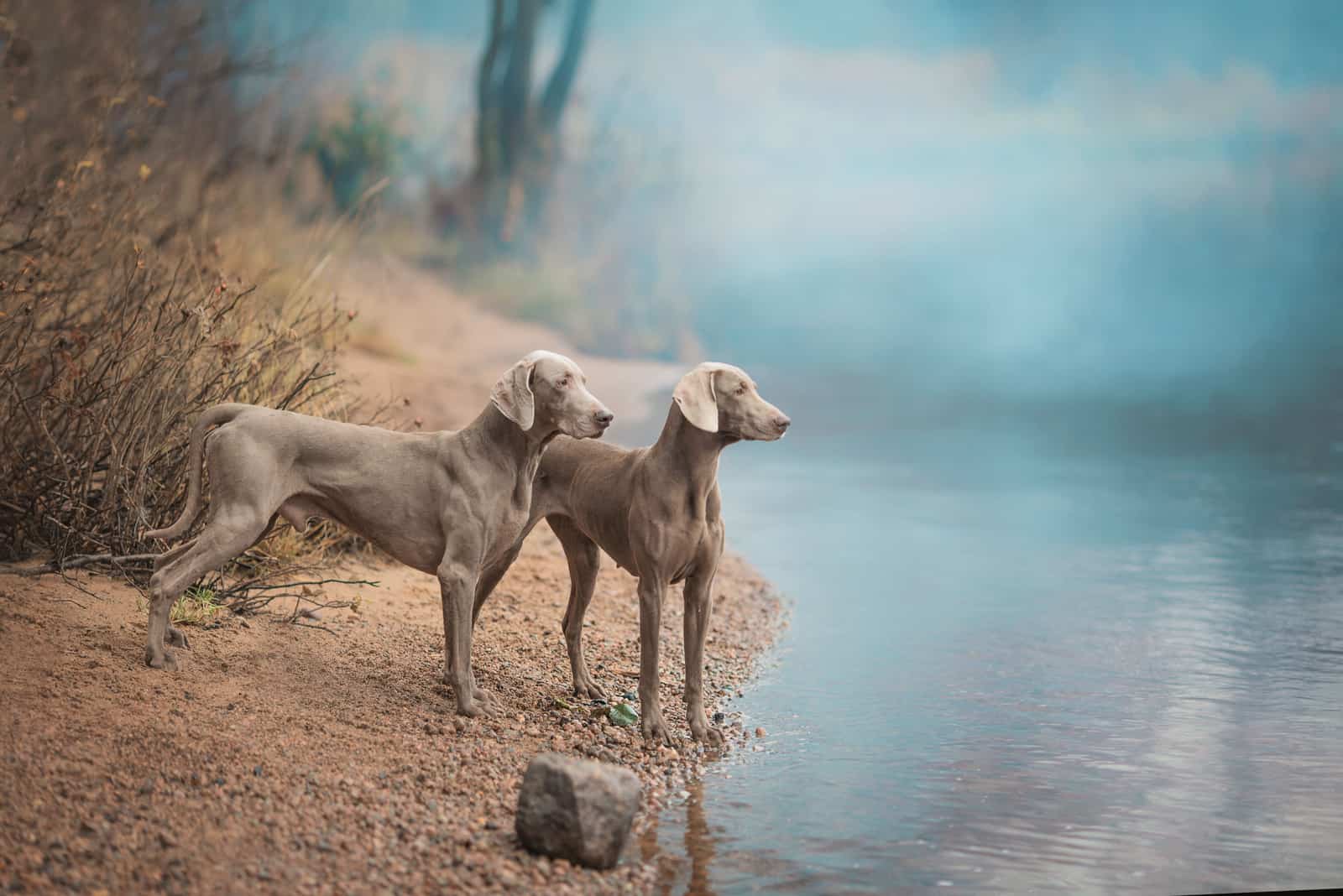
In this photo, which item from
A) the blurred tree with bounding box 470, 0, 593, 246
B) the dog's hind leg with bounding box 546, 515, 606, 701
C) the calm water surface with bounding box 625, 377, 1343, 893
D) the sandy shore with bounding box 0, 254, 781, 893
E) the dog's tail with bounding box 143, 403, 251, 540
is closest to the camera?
the sandy shore with bounding box 0, 254, 781, 893

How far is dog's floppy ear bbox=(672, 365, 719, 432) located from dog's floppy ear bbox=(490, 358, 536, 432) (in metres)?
0.51

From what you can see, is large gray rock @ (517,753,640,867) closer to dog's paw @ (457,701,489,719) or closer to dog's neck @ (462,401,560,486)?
dog's paw @ (457,701,489,719)

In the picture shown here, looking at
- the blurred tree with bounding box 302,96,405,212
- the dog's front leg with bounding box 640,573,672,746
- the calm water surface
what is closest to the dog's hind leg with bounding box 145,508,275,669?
the dog's front leg with bounding box 640,573,672,746

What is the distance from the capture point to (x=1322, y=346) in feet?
66.9

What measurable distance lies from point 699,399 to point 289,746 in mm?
1774

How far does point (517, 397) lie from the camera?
457cm

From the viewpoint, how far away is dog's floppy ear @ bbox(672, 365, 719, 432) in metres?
4.57

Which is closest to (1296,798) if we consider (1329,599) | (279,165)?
(1329,599)

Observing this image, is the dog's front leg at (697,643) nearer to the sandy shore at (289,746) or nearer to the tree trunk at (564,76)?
the sandy shore at (289,746)

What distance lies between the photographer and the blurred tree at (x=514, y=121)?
71.7ft

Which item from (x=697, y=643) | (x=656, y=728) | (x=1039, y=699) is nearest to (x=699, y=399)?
(x=697, y=643)

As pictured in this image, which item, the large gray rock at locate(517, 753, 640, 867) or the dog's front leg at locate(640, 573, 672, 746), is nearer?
the large gray rock at locate(517, 753, 640, 867)

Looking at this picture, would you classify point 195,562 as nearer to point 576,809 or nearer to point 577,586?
point 577,586

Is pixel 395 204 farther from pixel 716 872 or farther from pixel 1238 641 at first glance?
pixel 716 872
